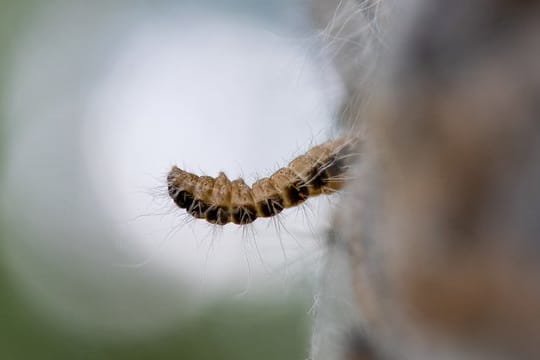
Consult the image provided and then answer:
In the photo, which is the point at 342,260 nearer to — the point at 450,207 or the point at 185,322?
the point at 450,207

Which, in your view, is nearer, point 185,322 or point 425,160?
point 425,160

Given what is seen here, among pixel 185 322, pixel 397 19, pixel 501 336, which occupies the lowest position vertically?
pixel 501 336

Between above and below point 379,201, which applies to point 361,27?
above

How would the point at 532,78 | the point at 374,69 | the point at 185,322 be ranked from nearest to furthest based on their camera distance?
the point at 532,78 < the point at 374,69 < the point at 185,322

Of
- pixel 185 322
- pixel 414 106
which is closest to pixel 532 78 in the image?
pixel 414 106

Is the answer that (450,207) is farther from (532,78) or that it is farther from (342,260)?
(342,260)

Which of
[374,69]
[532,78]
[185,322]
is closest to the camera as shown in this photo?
[532,78]
